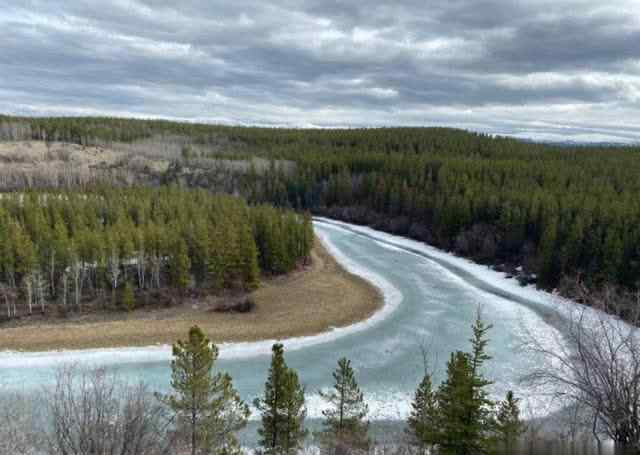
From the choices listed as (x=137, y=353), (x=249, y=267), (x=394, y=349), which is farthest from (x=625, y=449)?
(x=249, y=267)

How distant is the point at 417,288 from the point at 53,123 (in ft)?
536

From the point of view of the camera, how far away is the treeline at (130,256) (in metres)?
43.0

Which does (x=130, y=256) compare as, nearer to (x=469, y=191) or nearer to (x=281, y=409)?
(x=281, y=409)

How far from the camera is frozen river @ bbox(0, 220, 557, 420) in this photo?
2981cm

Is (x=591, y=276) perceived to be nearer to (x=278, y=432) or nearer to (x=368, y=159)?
(x=278, y=432)

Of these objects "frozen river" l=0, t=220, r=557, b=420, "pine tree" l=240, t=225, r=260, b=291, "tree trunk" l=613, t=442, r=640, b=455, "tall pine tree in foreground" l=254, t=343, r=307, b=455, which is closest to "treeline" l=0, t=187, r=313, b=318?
"pine tree" l=240, t=225, r=260, b=291

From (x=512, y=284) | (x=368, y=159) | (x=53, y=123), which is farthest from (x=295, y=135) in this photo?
(x=512, y=284)

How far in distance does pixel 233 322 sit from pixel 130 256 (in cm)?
1428

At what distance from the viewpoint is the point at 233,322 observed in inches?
1553

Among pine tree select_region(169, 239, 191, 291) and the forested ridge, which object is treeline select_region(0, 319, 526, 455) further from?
the forested ridge

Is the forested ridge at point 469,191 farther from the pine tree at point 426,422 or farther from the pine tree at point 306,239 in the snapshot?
the pine tree at point 426,422

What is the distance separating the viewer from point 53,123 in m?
168

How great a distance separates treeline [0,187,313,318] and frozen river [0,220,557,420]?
1078cm

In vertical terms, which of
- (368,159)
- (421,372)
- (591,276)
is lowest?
(421,372)
